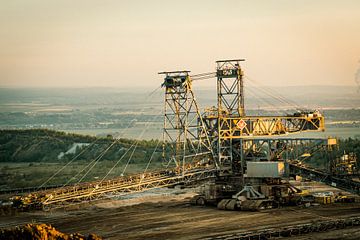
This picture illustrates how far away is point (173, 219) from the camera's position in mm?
56031

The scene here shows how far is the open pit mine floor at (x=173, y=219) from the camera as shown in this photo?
1953 inches

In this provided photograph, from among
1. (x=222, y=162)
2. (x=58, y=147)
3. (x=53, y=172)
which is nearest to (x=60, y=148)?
(x=58, y=147)

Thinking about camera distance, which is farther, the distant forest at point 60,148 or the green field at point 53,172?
the distant forest at point 60,148

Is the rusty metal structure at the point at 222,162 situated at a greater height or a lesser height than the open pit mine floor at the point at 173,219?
greater

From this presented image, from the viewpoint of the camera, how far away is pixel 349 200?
6300 cm

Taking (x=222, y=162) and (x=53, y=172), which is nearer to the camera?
(x=222, y=162)

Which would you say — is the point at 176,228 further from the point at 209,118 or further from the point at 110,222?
the point at 209,118

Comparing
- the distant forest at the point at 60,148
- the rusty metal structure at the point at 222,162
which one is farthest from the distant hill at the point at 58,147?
the rusty metal structure at the point at 222,162

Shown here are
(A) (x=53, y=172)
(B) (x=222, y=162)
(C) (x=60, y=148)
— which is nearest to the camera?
(B) (x=222, y=162)

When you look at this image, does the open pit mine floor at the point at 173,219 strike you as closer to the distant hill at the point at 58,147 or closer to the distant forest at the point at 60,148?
the distant forest at the point at 60,148

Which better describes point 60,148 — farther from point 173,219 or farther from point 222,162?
point 173,219

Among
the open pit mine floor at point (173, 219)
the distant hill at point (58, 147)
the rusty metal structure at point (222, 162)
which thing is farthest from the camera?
the distant hill at point (58, 147)

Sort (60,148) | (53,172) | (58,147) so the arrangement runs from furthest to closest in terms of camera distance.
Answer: (58,147) < (60,148) < (53,172)

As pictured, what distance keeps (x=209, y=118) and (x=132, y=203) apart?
1019cm
